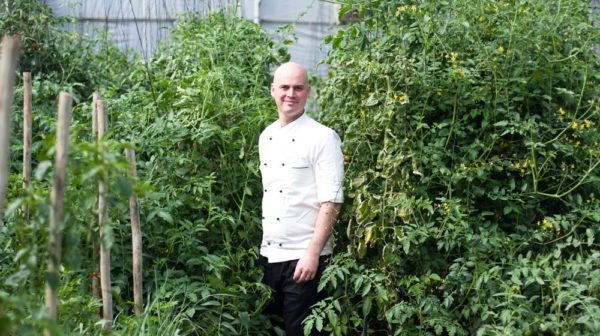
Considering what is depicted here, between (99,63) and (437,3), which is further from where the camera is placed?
(99,63)

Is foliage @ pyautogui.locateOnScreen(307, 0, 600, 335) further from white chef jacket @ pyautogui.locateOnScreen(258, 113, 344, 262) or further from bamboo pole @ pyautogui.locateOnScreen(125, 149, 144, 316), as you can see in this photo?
bamboo pole @ pyautogui.locateOnScreen(125, 149, 144, 316)

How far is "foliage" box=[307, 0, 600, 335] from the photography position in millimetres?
4012

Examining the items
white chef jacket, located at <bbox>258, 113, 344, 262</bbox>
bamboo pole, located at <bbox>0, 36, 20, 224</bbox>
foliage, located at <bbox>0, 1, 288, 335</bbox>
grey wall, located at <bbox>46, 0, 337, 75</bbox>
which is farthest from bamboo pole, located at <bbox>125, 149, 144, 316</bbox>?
grey wall, located at <bbox>46, 0, 337, 75</bbox>

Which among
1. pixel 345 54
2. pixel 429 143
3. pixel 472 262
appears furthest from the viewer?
pixel 345 54

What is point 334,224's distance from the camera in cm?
426

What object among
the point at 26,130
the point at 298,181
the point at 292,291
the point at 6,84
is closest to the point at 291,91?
the point at 298,181

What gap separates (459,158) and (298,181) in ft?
2.53

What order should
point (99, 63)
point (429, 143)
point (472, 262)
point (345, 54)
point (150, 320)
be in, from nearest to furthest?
point (150, 320)
point (472, 262)
point (429, 143)
point (345, 54)
point (99, 63)

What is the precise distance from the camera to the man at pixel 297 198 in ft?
13.3

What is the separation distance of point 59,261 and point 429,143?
2.15 metres

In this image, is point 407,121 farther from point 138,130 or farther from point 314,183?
point 138,130

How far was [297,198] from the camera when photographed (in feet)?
13.6

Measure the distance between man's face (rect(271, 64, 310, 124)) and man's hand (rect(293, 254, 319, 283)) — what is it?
65 centimetres

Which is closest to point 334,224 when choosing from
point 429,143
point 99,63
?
point 429,143
